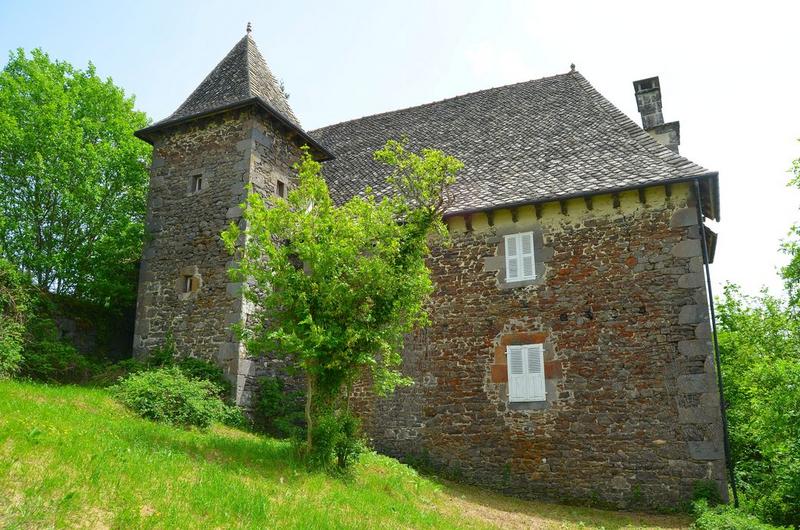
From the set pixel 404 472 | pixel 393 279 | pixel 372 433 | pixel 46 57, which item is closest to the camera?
pixel 393 279

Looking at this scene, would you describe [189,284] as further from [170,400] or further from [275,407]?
[170,400]

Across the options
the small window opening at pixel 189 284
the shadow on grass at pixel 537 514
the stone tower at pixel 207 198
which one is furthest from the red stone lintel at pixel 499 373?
the small window opening at pixel 189 284

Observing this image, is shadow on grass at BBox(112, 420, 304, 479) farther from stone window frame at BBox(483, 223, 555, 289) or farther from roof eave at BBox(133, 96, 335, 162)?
roof eave at BBox(133, 96, 335, 162)

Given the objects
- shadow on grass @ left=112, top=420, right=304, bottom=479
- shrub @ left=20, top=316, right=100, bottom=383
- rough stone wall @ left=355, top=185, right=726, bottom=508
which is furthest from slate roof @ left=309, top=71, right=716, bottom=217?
shrub @ left=20, top=316, right=100, bottom=383

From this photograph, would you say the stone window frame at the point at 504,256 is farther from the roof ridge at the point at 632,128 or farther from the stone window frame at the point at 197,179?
the stone window frame at the point at 197,179

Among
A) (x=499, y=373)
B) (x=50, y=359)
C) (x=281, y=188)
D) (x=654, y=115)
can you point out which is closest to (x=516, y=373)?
(x=499, y=373)

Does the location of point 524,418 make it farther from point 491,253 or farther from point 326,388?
point 326,388

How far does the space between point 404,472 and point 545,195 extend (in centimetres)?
582

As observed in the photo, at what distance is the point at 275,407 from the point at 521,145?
8043 mm

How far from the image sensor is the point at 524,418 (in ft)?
38.1

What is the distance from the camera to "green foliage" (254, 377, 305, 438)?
492 inches

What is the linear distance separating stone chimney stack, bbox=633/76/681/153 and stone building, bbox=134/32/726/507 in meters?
0.05

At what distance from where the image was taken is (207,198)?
13.9 meters

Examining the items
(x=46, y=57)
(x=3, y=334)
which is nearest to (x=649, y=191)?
(x=3, y=334)
